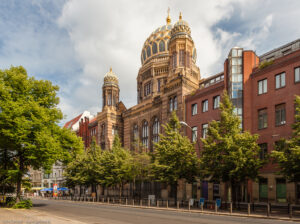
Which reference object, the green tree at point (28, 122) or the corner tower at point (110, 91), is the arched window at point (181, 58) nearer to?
the corner tower at point (110, 91)

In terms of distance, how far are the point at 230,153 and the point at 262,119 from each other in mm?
9753

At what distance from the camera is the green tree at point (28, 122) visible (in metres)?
29.1

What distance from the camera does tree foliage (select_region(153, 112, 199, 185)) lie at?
35.5 meters

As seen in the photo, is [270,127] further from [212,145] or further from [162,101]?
[162,101]

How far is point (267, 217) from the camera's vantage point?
77.3 ft

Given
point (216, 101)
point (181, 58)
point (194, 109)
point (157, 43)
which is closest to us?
point (216, 101)

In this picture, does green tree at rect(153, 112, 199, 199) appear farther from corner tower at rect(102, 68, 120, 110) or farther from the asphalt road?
corner tower at rect(102, 68, 120, 110)

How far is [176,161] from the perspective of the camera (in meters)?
35.8

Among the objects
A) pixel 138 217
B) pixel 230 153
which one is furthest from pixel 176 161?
pixel 138 217

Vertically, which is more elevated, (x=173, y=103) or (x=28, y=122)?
(x=173, y=103)

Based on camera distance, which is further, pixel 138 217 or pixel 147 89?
pixel 147 89

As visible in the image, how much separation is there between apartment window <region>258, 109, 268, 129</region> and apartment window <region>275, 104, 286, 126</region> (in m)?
1.40

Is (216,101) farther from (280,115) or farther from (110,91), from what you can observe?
(110,91)

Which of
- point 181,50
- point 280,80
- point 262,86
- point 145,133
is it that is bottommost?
point 145,133
